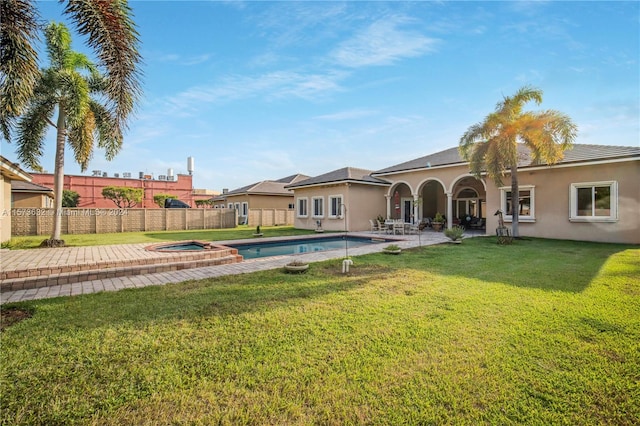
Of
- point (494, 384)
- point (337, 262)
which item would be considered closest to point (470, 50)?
point (337, 262)

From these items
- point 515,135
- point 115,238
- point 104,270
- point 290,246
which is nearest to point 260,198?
point 115,238

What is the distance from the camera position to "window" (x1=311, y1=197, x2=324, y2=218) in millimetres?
22091

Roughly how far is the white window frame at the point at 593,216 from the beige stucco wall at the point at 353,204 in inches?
437

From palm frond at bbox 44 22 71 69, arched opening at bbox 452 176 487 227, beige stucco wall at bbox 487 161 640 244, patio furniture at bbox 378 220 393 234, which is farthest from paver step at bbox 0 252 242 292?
arched opening at bbox 452 176 487 227

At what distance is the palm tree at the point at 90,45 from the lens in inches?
207

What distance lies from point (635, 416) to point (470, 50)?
12.7 m

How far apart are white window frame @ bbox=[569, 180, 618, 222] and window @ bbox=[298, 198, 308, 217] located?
1636cm

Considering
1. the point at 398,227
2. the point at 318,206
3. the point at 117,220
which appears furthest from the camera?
the point at 318,206

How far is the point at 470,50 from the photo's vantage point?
37.6 ft

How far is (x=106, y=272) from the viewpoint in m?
7.02

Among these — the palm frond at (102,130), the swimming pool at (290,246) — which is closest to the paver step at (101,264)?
the swimming pool at (290,246)

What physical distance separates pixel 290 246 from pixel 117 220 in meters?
13.7

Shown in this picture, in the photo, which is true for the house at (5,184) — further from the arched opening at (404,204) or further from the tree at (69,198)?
the tree at (69,198)

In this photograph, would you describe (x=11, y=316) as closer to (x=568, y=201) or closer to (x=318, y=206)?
(x=318, y=206)
